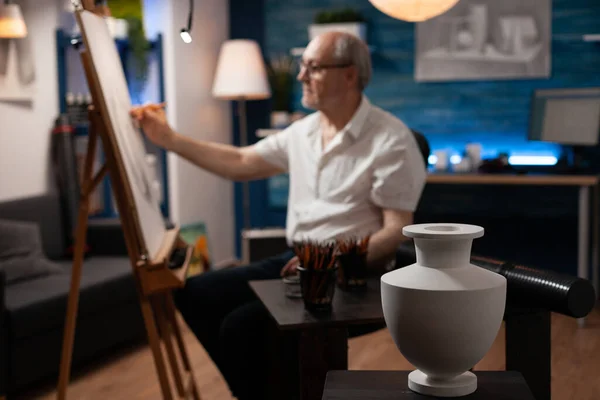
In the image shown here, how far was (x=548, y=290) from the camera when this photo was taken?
1516 millimetres

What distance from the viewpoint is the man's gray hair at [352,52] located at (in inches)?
99.0

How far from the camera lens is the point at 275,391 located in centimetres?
230

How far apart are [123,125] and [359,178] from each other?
0.73m

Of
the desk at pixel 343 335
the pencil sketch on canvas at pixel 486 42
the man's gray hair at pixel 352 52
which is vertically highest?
the pencil sketch on canvas at pixel 486 42

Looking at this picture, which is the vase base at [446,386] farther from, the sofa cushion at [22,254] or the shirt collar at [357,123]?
the sofa cushion at [22,254]

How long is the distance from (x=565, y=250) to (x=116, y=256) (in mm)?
2751

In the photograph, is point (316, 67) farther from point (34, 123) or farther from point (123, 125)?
point (34, 123)

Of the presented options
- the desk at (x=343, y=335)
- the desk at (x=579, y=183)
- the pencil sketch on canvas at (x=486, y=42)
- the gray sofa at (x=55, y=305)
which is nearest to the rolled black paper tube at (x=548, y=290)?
the desk at (x=343, y=335)

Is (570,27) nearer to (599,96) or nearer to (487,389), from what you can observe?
(599,96)

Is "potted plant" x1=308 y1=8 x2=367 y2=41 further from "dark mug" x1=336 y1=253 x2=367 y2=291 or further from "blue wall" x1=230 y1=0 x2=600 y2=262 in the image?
"dark mug" x1=336 y1=253 x2=367 y2=291

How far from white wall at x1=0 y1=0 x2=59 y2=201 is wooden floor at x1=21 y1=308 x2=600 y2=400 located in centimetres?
112

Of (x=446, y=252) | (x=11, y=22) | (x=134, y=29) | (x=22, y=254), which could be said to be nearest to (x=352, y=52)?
(x=446, y=252)

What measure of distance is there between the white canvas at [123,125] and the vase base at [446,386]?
1.12 meters

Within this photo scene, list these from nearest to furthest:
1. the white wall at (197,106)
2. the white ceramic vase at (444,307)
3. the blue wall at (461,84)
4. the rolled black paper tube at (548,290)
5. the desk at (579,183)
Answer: the white ceramic vase at (444,307), the rolled black paper tube at (548,290), the desk at (579,183), the blue wall at (461,84), the white wall at (197,106)
